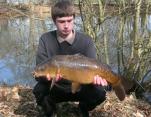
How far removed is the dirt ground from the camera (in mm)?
5895

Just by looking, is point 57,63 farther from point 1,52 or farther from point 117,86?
point 1,52

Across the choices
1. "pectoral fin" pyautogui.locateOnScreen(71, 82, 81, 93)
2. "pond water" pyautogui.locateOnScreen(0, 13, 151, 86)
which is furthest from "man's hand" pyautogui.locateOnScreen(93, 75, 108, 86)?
"pond water" pyautogui.locateOnScreen(0, 13, 151, 86)

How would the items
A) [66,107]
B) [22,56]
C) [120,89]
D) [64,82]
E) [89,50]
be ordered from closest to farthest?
1. [120,89]
2. [64,82]
3. [89,50]
4. [66,107]
5. [22,56]

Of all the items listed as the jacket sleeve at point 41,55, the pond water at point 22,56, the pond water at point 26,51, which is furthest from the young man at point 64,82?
the pond water at point 22,56

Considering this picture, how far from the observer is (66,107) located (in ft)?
19.8

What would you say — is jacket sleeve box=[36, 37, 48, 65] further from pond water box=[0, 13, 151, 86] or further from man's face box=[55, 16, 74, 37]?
pond water box=[0, 13, 151, 86]

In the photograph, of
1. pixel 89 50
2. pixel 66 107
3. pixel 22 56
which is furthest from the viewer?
pixel 22 56

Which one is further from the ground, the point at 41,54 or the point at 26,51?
the point at 41,54

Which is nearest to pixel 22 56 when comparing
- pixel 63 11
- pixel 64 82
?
pixel 64 82

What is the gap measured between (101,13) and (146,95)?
6.41ft

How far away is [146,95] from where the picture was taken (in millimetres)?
8383

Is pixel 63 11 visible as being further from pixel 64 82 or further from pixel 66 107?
pixel 66 107

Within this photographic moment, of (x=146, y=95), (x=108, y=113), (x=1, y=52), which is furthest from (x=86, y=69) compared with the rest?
(x=1, y=52)

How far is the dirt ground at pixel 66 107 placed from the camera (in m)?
5.89
